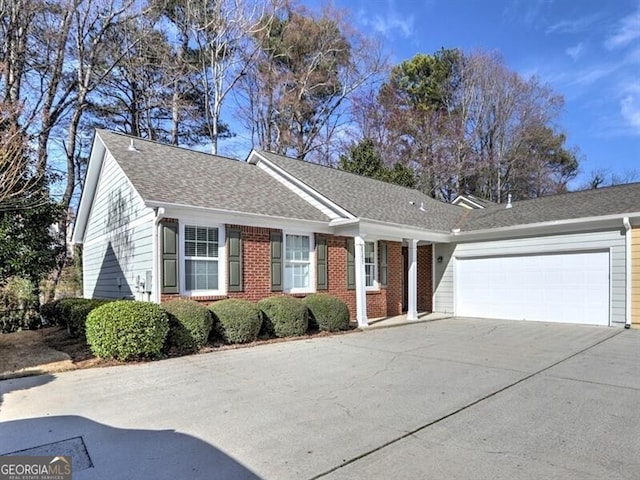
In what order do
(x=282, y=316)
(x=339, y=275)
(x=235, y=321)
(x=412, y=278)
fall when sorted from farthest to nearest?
(x=412, y=278)
(x=339, y=275)
(x=282, y=316)
(x=235, y=321)

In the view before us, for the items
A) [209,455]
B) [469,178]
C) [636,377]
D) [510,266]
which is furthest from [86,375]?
[469,178]

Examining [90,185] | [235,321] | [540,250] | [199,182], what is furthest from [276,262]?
[540,250]

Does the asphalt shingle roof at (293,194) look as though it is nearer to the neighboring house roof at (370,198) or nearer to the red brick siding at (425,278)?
the neighboring house roof at (370,198)

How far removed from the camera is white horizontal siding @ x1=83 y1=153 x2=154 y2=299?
9.47 metres

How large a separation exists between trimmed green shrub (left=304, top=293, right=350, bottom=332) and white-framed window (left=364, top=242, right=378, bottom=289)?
272 centimetres

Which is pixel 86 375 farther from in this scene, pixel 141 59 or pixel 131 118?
pixel 131 118

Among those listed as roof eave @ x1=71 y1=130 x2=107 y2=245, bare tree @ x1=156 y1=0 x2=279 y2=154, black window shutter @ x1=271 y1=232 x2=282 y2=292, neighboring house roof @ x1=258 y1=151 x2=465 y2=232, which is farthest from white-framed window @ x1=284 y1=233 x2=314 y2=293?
bare tree @ x1=156 y1=0 x2=279 y2=154

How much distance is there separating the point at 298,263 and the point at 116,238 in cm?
500

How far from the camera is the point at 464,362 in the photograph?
6895mm

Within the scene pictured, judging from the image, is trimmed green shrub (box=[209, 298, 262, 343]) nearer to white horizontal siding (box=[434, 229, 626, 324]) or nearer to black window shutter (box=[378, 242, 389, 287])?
black window shutter (box=[378, 242, 389, 287])

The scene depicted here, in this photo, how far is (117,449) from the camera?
11.8 feet

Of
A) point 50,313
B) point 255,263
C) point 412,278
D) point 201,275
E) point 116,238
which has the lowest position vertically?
point 50,313

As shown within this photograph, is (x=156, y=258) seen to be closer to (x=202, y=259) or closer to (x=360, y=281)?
(x=202, y=259)

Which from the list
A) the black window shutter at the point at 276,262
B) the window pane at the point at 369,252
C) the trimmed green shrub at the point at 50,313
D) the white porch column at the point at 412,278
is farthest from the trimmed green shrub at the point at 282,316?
the trimmed green shrub at the point at 50,313
